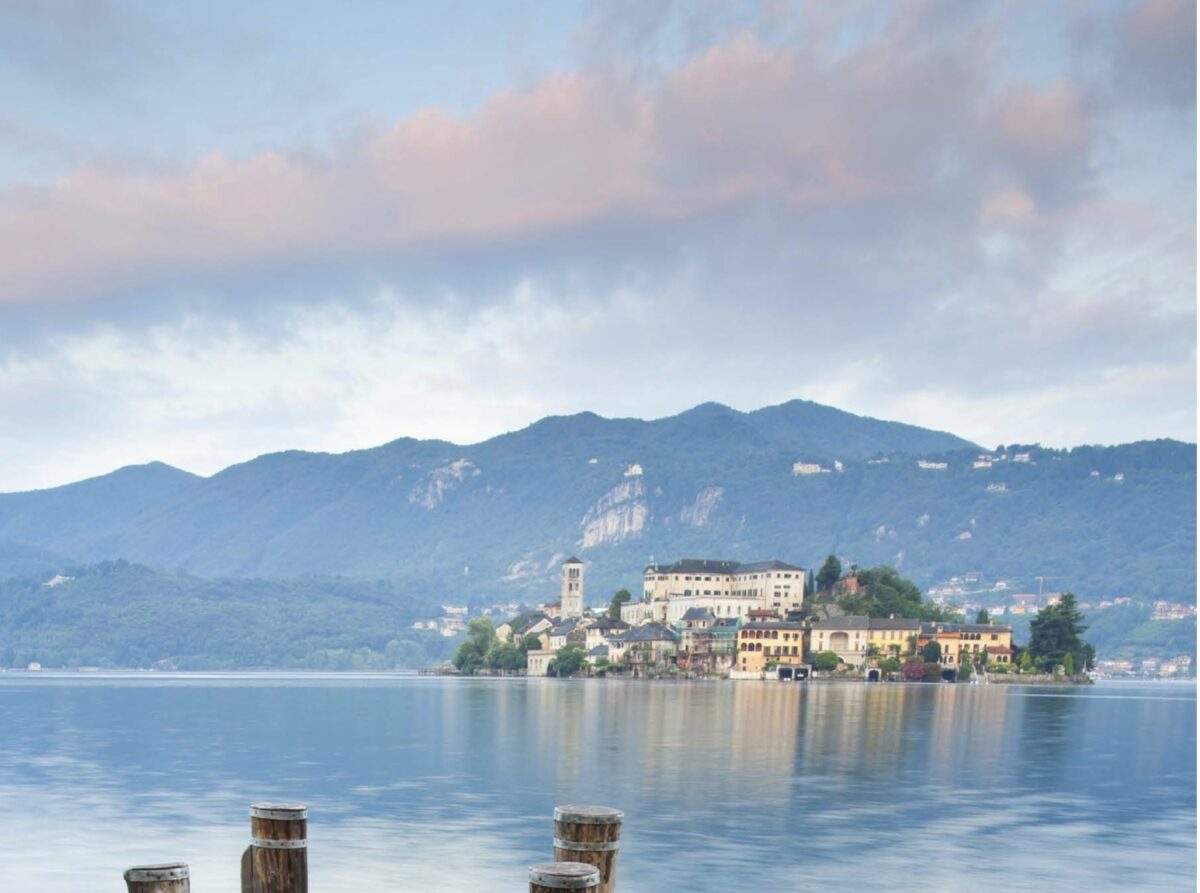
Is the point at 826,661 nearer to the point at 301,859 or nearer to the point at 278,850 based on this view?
the point at 301,859

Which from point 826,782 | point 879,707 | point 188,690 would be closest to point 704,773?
point 826,782

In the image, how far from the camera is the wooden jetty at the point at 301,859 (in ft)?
39.8

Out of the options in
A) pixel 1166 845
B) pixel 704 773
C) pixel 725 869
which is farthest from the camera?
pixel 704 773

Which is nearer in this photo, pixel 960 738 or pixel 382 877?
pixel 382 877

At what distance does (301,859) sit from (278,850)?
0.82 ft

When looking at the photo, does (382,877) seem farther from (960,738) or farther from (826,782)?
(960,738)

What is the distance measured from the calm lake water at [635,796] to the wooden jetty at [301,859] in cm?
1821

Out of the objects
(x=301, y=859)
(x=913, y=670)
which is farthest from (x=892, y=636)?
(x=301, y=859)

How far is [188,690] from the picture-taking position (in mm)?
160625

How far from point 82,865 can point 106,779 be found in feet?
68.2

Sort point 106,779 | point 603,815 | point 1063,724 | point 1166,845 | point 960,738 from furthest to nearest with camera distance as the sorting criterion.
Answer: point 1063,724 < point 960,738 < point 106,779 < point 1166,845 < point 603,815

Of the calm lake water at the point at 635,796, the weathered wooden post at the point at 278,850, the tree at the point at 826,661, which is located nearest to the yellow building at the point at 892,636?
the tree at the point at 826,661

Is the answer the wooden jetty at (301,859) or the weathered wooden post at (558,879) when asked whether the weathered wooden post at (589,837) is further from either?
the weathered wooden post at (558,879)

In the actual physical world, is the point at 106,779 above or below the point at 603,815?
below
